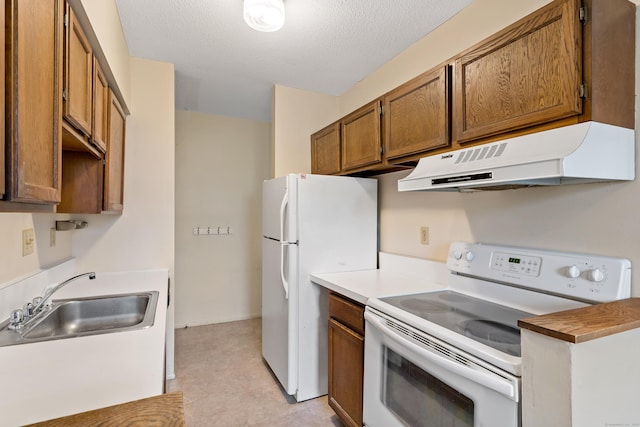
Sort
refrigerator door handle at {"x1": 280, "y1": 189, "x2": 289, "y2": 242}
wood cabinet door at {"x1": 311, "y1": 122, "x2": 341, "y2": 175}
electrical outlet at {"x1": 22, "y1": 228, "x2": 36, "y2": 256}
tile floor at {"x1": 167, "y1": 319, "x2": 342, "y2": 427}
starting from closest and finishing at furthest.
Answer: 1. electrical outlet at {"x1": 22, "y1": 228, "x2": 36, "y2": 256}
2. tile floor at {"x1": 167, "y1": 319, "x2": 342, "y2": 427}
3. refrigerator door handle at {"x1": 280, "y1": 189, "x2": 289, "y2": 242}
4. wood cabinet door at {"x1": 311, "y1": 122, "x2": 341, "y2": 175}

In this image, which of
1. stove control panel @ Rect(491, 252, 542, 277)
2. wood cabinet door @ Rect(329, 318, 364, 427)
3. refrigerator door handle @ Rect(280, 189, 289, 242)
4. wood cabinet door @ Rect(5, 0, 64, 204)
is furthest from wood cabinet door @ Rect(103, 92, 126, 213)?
stove control panel @ Rect(491, 252, 542, 277)

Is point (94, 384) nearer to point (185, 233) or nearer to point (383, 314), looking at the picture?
point (383, 314)

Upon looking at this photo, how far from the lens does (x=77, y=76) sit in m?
1.28

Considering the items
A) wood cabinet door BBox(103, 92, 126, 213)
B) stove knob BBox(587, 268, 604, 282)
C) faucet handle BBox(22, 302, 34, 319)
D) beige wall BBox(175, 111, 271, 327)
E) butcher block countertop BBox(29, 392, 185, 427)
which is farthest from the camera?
beige wall BBox(175, 111, 271, 327)

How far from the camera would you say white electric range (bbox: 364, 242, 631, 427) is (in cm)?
101

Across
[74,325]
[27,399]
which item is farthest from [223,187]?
[27,399]

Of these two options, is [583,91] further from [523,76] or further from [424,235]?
[424,235]

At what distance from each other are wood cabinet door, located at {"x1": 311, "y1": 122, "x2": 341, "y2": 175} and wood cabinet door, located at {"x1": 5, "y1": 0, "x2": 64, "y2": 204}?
176cm

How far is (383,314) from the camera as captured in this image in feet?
4.93

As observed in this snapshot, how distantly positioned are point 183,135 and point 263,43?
1.81 m

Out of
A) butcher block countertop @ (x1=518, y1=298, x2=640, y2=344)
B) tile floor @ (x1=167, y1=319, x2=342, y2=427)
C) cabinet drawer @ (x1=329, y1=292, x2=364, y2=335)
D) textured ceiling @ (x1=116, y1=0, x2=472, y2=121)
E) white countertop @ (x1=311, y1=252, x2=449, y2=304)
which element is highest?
textured ceiling @ (x1=116, y1=0, x2=472, y2=121)

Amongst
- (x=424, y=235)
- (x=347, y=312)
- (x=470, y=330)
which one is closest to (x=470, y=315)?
(x=470, y=330)

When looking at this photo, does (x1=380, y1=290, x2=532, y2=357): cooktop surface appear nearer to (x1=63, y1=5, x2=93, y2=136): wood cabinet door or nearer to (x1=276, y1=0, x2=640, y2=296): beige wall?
(x1=276, y1=0, x2=640, y2=296): beige wall

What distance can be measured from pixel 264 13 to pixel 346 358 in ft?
→ 6.54
